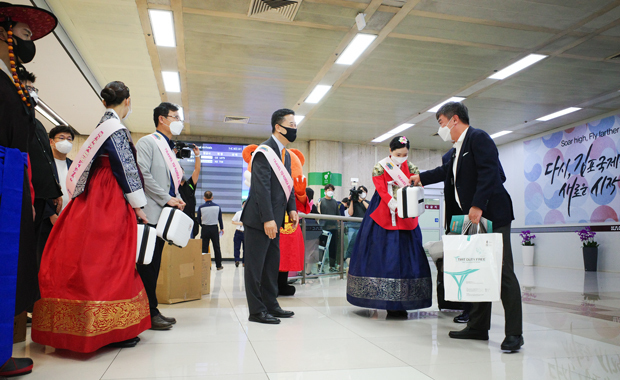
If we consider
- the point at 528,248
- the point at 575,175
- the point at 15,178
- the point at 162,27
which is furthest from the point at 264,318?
the point at 528,248

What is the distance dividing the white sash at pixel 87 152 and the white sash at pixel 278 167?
1.19 m

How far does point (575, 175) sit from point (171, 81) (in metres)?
9.75

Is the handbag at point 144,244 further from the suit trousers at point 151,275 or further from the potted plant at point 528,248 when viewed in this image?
the potted plant at point 528,248

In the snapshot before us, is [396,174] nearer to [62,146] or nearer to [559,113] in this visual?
[62,146]

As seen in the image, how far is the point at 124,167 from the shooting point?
8.14ft

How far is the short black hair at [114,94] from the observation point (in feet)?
8.71

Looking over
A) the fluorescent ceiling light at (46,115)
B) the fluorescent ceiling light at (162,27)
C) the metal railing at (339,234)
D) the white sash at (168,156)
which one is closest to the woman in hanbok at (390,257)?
the white sash at (168,156)

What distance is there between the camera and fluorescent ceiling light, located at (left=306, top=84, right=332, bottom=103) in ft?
28.4

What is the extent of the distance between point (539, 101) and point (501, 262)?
8.22 meters

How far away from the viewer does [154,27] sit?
243 inches

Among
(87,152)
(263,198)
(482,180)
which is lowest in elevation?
(263,198)

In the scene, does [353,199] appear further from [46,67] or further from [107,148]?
[107,148]

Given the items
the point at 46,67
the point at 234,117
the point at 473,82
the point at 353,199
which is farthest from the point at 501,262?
the point at 234,117

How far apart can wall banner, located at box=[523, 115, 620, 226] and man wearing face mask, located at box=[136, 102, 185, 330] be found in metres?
10.4
